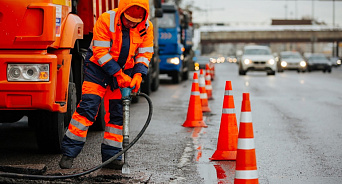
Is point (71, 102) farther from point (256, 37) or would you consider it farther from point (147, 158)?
point (256, 37)

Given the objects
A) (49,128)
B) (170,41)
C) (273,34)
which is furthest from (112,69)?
(273,34)

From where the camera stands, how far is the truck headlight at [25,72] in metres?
6.59

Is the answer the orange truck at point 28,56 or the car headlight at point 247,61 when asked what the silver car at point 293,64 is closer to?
the car headlight at point 247,61

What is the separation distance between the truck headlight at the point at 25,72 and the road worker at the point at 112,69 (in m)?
0.44

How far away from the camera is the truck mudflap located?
6.58 metres

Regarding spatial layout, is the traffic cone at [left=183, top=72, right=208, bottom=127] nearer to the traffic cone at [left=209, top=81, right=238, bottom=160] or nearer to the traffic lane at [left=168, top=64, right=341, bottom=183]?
the traffic lane at [left=168, top=64, right=341, bottom=183]

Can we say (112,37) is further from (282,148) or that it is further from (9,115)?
(282,148)

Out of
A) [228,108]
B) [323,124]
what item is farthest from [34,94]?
[323,124]

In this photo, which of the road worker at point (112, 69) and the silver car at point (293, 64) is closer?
the road worker at point (112, 69)

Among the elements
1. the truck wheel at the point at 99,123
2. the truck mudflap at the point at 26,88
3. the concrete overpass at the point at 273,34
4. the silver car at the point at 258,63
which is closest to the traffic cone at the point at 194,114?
the truck wheel at the point at 99,123

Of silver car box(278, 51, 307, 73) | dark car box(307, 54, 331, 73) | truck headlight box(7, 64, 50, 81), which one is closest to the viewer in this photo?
truck headlight box(7, 64, 50, 81)

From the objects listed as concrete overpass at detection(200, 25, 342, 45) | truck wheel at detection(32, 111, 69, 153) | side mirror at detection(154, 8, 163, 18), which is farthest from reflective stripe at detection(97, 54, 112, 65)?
concrete overpass at detection(200, 25, 342, 45)

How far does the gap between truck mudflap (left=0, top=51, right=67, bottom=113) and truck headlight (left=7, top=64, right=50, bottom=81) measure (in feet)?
0.11

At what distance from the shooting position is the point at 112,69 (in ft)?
21.0
